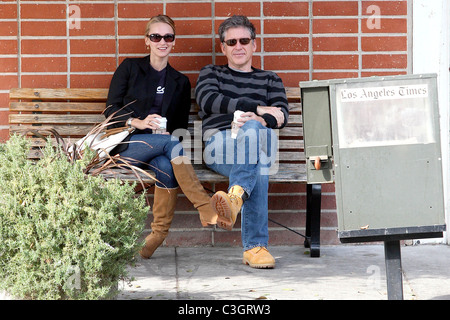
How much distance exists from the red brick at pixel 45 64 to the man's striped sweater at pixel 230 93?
111 cm

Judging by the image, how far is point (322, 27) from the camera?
17.2ft

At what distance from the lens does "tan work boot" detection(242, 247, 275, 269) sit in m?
4.36

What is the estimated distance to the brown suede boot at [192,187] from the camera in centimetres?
441

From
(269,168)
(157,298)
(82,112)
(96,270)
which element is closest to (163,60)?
(82,112)

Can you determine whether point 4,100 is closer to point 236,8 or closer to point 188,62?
point 188,62

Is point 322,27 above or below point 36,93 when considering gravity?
above

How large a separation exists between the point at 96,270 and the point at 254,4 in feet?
9.52

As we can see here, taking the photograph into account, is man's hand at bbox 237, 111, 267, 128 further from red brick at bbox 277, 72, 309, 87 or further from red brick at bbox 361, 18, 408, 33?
red brick at bbox 361, 18, 408, 33

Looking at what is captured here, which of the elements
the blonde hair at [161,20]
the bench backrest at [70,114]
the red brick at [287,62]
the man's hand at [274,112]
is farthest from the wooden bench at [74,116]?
the blonde hair at [161,20]

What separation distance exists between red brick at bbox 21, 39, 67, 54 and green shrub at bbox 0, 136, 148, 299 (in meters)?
2.32

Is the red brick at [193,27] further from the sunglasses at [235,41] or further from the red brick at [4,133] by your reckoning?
the red brick at [4,133]
